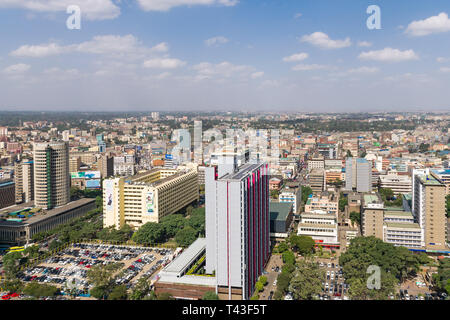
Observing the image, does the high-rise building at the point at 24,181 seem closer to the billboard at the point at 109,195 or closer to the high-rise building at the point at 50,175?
the high-rise building at the point at 50,175

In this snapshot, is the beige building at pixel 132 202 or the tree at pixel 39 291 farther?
the beige building at pixel 132 202

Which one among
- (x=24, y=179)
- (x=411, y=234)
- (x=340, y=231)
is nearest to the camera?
(x=411, y=234)

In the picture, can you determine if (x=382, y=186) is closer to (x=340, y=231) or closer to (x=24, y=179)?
(x=340, y=231)

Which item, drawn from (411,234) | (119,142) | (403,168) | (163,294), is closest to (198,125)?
(119,142)

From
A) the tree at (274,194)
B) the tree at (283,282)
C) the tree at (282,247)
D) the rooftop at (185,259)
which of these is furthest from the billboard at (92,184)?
the tree at (283,282)

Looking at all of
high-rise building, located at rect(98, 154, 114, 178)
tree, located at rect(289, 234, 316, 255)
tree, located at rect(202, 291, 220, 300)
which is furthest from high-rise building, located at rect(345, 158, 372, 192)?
tree, located at rect(202, 291, 220, 300)

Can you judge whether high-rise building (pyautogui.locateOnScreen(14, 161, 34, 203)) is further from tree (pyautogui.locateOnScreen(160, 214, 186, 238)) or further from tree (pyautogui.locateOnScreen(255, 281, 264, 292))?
tree (pyautogui.locateOnScreen(255, 281, 264, 292))
